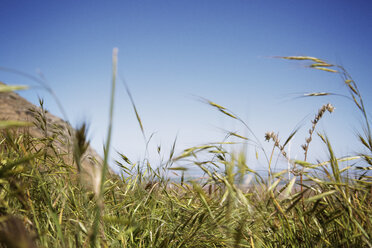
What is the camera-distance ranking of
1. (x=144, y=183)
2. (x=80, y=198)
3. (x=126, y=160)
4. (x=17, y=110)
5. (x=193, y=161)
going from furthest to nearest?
1. (x=17, y=110)
2. (x=126, y=160)
3. (x=144, y=183)
4. (x=80, y=198)
5. (x=193, y=161)

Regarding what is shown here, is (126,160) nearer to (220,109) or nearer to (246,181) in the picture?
(220,109)

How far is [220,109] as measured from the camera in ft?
4.16

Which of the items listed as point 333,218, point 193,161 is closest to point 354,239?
point 333,218

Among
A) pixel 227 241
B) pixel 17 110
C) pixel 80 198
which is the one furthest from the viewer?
pixel 17 110

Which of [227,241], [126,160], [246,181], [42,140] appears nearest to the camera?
[246,181]

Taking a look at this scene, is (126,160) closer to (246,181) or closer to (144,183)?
(144,183)

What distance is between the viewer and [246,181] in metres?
0.92

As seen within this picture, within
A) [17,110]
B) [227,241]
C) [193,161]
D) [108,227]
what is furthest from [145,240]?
[17,110]

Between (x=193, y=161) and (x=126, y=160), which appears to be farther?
(x=126, y=160)

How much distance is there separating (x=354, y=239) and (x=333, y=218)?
0.11 meters

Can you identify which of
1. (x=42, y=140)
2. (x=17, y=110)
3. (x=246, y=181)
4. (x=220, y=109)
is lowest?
(x=17, y=110)

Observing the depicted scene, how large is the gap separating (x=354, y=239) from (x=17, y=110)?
33.4 ft

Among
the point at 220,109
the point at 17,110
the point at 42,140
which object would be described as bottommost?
the point at 17,110

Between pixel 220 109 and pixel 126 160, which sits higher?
pixel 220 109
